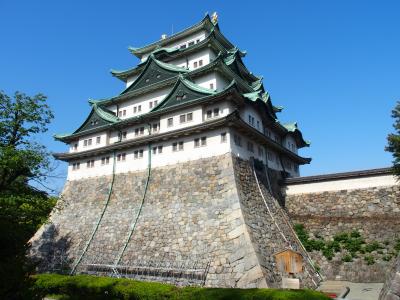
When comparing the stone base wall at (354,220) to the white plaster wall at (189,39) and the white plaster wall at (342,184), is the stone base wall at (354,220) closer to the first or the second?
the white plaster wall at (342,184)

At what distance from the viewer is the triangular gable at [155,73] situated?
29391 mm

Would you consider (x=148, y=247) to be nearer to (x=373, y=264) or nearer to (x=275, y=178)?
(x=275, y=178)

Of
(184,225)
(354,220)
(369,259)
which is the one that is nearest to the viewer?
(184,225)

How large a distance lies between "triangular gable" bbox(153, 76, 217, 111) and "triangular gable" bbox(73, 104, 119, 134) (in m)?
6.51

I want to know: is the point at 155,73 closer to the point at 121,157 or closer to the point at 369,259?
the point at 121,157

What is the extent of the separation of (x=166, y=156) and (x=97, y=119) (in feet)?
33.7

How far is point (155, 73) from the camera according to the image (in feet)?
100

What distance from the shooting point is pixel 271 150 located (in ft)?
95.1

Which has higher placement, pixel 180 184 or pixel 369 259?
pixel 180 184

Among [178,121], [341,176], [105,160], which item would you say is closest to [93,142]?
[105,160]

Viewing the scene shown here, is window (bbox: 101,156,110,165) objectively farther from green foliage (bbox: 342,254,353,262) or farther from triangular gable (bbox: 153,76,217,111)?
green foliage (bbox: 342,254,353,262)

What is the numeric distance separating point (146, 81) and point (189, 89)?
7.36m

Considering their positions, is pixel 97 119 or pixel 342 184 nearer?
pixel 342 184

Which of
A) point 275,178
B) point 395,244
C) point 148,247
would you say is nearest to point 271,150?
point 275,178
